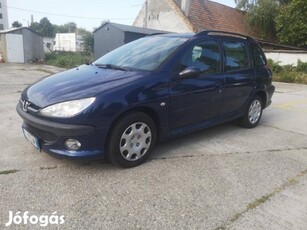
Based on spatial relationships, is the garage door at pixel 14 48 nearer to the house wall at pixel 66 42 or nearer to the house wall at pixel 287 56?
the house wall at pixel 287 56

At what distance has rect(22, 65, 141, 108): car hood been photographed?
126 inches

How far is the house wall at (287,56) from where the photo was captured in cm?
1634

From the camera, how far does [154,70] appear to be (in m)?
3.66

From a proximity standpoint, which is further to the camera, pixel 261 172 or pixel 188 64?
pixel 188 64

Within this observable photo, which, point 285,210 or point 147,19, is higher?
point 147,19

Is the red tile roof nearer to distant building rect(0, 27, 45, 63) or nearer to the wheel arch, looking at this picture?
distant building rect(0, 27, 45, 63)

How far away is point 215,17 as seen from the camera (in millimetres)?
20984

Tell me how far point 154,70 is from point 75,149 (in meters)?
1.35

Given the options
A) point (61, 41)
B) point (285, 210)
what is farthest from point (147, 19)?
point (61, 41)

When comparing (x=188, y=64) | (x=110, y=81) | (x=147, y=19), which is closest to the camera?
(x=110, y=81)

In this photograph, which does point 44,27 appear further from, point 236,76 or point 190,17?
point 236,76

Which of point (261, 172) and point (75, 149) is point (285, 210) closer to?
point (261, 172)

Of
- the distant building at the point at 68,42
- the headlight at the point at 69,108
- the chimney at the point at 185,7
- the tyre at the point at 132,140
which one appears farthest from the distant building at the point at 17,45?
the distant building at the point at 68,42

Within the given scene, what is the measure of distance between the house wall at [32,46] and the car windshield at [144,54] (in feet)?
65.6
